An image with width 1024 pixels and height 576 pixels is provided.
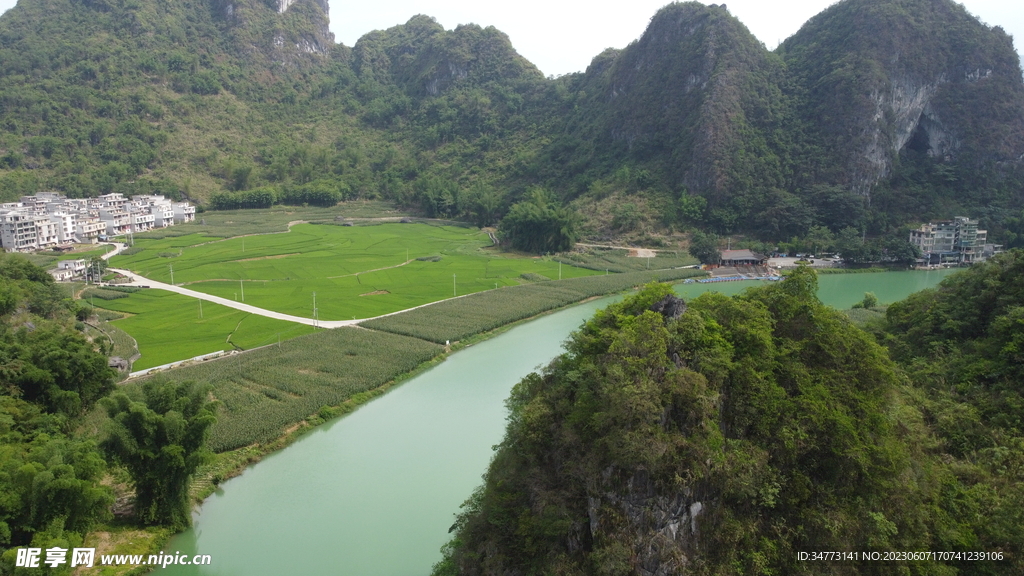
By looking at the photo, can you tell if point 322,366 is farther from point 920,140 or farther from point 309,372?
point 920,140

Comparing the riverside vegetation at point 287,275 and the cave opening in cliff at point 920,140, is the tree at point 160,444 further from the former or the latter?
the cave opening in cliff at point 920,140

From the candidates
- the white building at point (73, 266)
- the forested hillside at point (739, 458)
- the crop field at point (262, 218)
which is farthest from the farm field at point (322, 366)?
the crop field at point (262, 218)

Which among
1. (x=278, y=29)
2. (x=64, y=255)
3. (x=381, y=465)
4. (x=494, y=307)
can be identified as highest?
(x=278, y=29)

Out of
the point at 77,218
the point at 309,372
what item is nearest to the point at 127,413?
the point at 309,372

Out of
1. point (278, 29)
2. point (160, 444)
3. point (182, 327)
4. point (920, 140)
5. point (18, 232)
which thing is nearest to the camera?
point (160, 444)


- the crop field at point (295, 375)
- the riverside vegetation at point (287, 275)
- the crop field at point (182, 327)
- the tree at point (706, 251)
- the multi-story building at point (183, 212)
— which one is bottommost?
the crop field at point (295, 375)

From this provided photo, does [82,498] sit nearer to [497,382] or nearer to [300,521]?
[300,521]

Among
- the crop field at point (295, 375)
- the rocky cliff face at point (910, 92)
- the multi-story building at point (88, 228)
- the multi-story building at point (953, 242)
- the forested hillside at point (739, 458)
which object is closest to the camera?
the forested hillside at point (739, 458)
